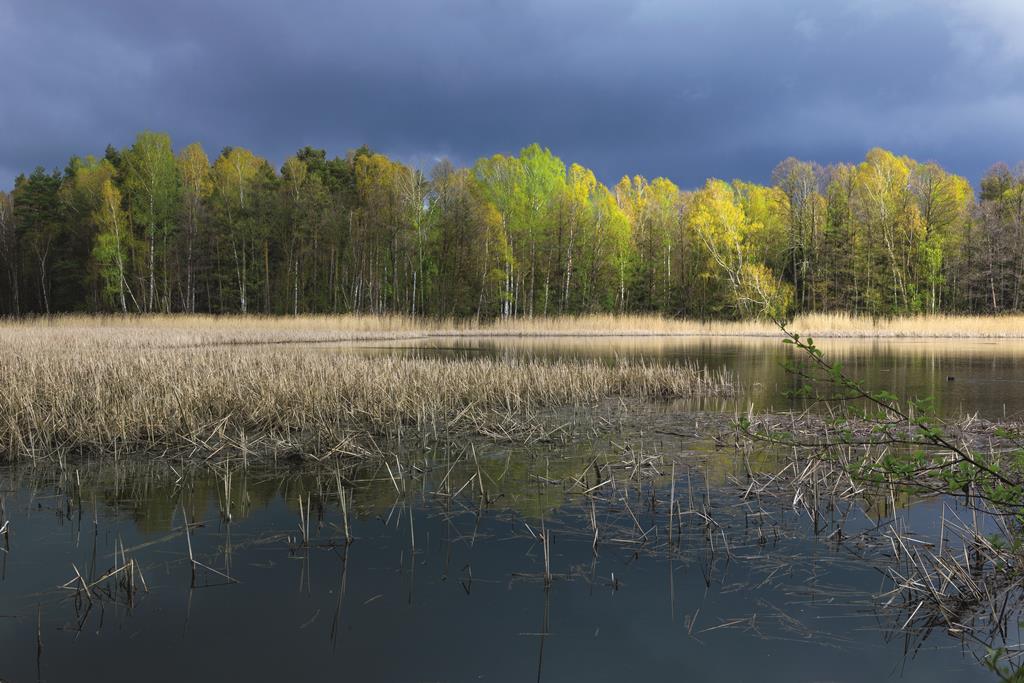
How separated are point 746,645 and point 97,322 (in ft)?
117

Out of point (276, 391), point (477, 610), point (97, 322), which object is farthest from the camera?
point (97, 322)

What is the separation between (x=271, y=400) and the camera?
8.36 m

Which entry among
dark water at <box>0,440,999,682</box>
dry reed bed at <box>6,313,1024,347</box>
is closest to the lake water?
dark water at <box>0,440,999,682</box>

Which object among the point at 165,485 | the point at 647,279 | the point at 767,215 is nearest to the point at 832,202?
the point at 767,215

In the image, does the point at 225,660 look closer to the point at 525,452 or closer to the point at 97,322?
the point at 525,452

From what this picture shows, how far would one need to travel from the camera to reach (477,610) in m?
3.48

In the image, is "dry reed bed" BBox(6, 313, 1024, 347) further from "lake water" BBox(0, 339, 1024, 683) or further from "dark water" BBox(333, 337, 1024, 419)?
"lake water" BBox(0, 339, 1024, 683)

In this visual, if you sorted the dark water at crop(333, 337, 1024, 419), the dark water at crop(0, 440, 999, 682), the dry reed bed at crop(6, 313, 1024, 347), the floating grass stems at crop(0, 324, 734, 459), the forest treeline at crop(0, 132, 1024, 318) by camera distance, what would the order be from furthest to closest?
the forest treeline at crop(0, 132, 1024, 318) → the dry reed bed at crop(6, 313, 1024, 347) → the dark water at crop(333, 337, 1024, 419) → the floating grass stems at crop(0, 324, 734, 459) → the dark water at crop(0, 440, 999, 682)

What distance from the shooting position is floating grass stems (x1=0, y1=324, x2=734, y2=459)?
7141 mm

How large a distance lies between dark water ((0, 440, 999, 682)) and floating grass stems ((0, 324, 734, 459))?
1.42 metres

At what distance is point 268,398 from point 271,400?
8cm

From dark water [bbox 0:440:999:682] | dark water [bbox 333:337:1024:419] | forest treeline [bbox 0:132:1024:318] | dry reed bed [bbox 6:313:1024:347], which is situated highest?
forest treeline [bbox 0:132:1024:318]

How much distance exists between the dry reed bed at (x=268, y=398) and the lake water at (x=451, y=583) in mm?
1044

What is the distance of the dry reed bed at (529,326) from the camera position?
2902 centimetres
